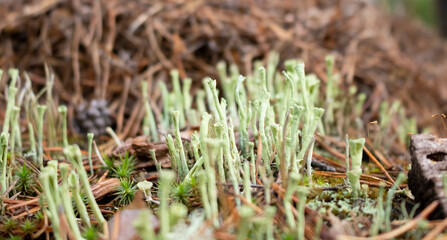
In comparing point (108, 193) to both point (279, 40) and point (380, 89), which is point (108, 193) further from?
point (380, 89)

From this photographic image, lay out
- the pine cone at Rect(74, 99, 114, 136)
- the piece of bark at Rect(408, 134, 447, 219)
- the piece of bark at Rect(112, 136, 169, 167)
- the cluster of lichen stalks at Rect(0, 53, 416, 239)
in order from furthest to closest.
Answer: the pine cone at Rect(74, 99, 114, 136)
the piece of bark at Rect(112, 136, 169, 167)
the piece of bark at Rect(408, 134, 447, 219)
the cluster of lichen stalks at Rect(0, 53, 416, 239)

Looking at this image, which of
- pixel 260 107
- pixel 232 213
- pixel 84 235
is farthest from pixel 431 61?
pixel 84 235

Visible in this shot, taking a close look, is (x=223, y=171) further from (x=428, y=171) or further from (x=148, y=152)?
(x=428, y=171)

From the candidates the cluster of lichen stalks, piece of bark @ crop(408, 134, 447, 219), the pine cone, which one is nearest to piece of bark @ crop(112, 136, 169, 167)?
the cluster of lichen stalks

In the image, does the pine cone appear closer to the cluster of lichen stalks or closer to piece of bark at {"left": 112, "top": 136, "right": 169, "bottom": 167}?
the cluster of lichen stalks

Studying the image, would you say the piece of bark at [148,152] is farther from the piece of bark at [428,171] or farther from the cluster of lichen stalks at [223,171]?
the piece of bark at [428,171]

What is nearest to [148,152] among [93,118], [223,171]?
[223,171]
